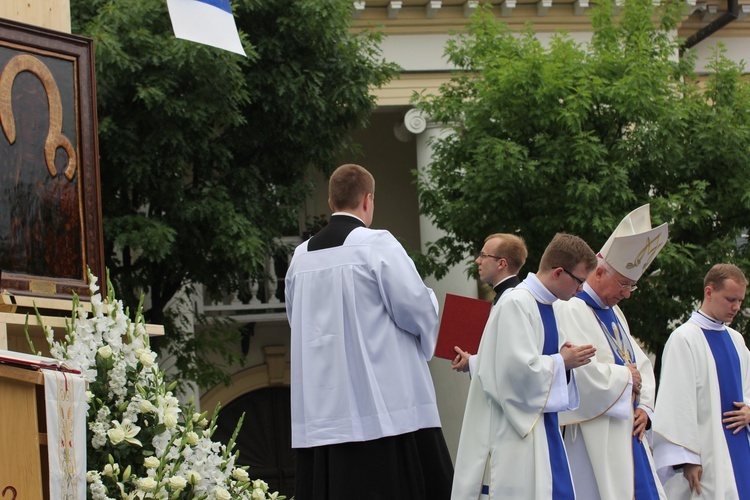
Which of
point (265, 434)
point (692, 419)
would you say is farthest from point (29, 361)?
point (265, 434)

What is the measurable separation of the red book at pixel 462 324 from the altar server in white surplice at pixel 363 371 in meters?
0.61

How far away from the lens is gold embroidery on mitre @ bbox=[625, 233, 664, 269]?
7.57 meters

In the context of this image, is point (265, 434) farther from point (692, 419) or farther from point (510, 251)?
point (510, 251)

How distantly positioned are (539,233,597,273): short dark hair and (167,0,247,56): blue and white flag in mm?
2673

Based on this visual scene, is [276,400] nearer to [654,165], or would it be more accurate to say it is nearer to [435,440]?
[654,165]

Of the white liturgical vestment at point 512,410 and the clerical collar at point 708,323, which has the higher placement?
the clerical collar at point 708,323

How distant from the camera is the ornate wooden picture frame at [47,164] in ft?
22.2

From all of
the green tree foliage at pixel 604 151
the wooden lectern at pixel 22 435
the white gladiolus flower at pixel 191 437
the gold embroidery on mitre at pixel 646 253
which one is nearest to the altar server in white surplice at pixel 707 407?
the gold embroidery on mitre at pixel 646 253

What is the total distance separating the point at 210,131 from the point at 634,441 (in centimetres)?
863

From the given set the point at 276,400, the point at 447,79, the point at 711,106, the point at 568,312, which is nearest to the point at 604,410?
the point at 568,312

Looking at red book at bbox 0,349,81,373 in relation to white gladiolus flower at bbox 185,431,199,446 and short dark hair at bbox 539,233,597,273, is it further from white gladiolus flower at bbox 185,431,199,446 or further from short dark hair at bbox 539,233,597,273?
short dark hair at bbox 539,233,597,273

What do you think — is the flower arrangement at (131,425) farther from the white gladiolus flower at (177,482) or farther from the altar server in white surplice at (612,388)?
the altar server in white surplice at (612,388)

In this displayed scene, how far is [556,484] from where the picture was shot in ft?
21.3

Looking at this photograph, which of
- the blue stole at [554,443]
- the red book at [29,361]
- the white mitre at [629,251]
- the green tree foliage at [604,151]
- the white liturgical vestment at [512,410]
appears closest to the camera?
the red book at [29,361]
